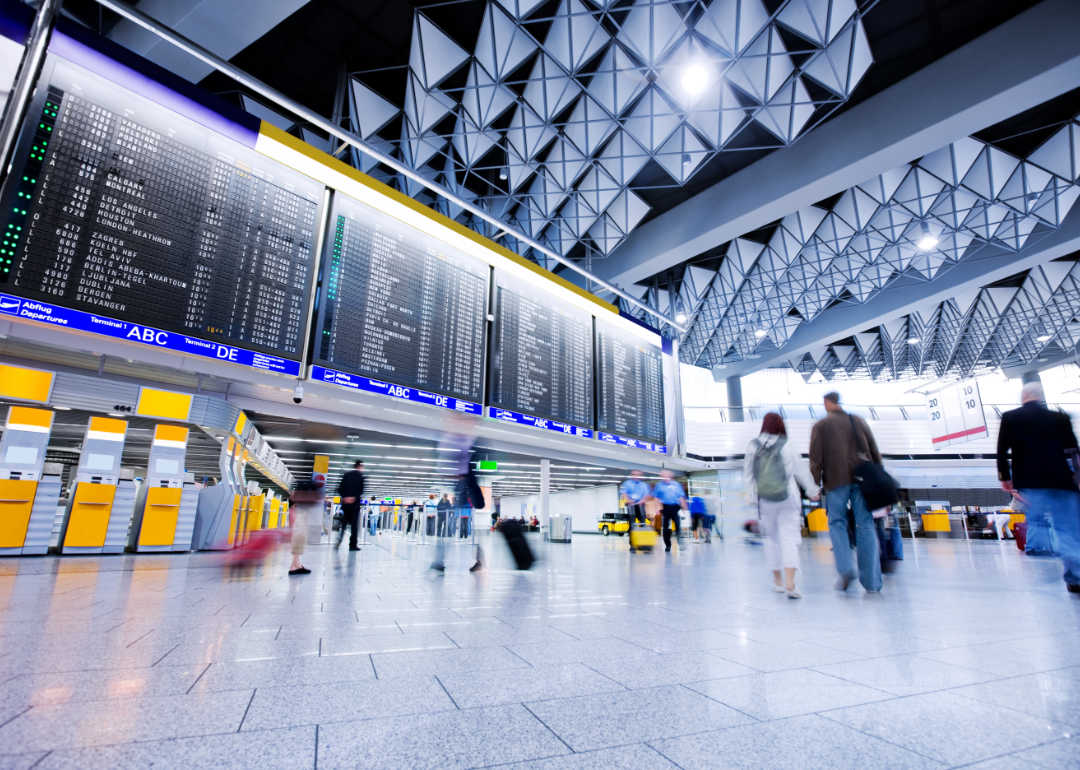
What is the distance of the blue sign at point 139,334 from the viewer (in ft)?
21.9

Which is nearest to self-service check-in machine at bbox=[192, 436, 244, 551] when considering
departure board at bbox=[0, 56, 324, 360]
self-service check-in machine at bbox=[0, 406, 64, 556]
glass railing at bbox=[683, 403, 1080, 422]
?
self-service check-in machine at bbox=[0, 406, 64, 556]

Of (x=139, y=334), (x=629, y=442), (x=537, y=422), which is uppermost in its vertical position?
(x=139, y=334)

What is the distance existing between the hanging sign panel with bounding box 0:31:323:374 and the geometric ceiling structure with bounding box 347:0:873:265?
4.51 metres

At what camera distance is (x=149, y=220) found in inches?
308

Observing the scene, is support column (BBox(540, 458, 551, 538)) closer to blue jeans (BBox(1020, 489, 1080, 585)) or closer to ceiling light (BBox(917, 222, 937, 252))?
blue jeans (BBox(1020, 489, 1080, 585))

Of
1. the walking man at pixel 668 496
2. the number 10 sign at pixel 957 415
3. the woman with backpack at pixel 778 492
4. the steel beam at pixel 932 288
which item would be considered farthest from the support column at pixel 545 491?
the steel beam at pixel 932 288

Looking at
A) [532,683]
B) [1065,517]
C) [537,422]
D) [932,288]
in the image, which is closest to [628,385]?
[537,422]

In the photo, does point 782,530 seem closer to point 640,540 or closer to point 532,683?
point 532,683

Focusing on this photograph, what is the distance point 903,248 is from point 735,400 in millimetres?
15886

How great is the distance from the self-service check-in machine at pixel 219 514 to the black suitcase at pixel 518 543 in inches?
281

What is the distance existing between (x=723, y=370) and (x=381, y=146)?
27501mm

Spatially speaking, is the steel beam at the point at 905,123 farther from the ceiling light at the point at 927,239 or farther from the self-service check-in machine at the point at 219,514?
the self-service check-in machine at the point at 219,514

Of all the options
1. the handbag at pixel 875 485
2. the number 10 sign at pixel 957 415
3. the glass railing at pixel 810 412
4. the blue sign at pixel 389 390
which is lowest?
the handbag at pixel 875 485

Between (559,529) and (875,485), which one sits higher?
(875,485)
